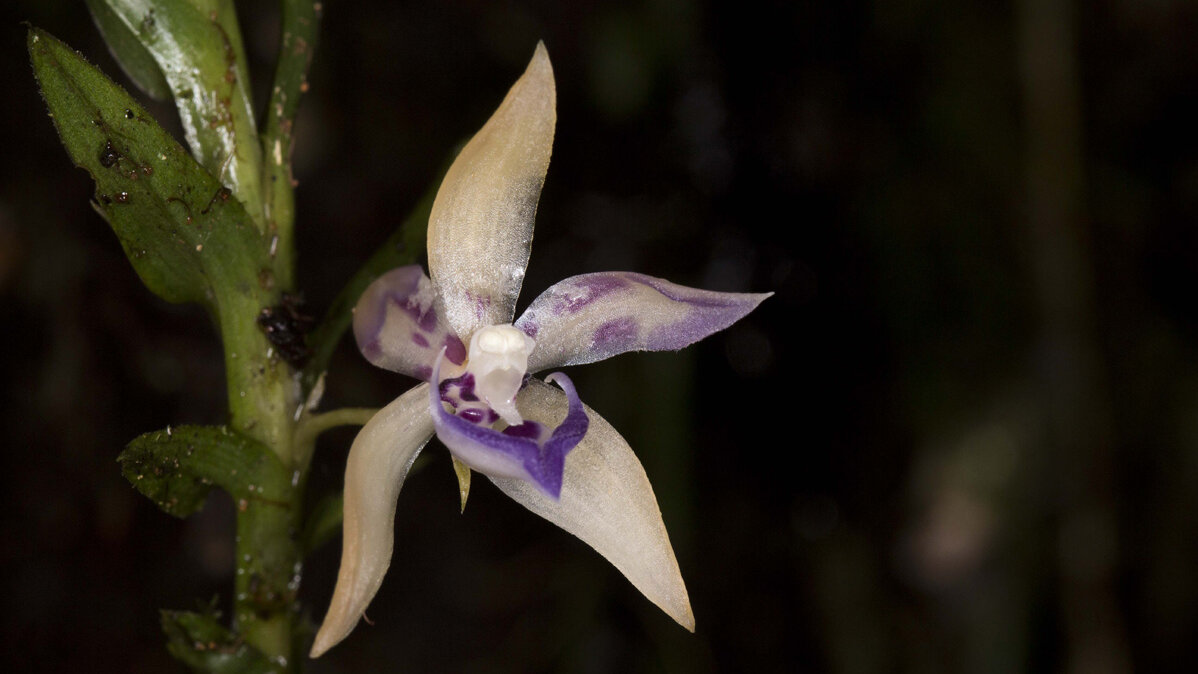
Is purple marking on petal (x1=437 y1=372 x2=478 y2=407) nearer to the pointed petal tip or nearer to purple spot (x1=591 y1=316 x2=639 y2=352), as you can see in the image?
purple spot (x1=591 y1=316 x2=639 y2=352)

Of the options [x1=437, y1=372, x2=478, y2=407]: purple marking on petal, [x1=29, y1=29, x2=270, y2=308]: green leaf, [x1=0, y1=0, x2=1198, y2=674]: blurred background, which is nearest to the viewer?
[x1=29, y1=29, x2=270, y2=308]: green leaf

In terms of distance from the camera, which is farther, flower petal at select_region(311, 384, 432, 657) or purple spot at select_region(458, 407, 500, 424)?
purple spot at select_region(458, 407, 500, 424)

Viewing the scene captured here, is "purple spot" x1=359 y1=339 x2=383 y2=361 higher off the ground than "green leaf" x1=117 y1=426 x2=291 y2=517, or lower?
higher

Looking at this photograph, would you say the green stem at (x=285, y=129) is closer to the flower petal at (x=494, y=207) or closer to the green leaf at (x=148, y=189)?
the green leaf at (x=148, y=189)

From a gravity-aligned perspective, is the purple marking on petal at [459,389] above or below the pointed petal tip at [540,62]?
below

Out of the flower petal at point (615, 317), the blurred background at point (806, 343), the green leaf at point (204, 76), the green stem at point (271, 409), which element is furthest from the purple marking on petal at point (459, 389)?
the blurred background at point (806, 343)

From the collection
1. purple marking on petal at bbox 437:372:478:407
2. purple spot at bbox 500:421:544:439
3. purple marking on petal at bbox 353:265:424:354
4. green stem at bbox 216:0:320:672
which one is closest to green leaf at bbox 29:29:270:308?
green stem at bbox 216:0:320:672

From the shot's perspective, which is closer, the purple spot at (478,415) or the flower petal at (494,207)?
the flower petal at (494,207)
